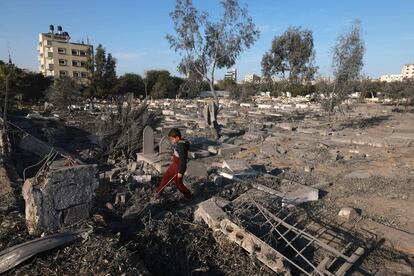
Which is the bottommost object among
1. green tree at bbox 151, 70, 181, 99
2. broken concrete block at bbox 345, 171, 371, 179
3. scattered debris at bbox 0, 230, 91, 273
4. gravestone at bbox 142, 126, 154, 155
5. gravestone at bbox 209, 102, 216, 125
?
broken concrete block at bbox 345, 171, 371, 179

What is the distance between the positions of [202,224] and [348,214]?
8.44 feet

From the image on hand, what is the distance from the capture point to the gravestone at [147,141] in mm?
8918

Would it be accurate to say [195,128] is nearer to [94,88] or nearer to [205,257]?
[205,257]

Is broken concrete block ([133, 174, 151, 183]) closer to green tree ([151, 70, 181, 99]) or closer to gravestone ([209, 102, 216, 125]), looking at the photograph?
gravestone ([209, 102, 216, 125])

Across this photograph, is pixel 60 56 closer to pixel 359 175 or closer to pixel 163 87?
pixel 163 87

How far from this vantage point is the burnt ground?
323 centimetres

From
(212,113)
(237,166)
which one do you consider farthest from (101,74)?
(237,166)

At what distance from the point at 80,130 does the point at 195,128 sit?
5.36m

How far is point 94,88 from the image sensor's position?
29672 mm

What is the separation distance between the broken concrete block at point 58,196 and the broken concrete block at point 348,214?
13.3ft

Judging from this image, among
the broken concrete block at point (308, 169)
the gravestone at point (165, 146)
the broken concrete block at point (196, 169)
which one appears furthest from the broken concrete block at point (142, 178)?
the broken concrete block at point (308, 169)

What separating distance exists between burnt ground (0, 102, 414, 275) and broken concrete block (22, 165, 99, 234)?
7.5 inches

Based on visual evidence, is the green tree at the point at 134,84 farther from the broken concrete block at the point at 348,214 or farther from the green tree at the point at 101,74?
the broken concrete block at the point at 348,214

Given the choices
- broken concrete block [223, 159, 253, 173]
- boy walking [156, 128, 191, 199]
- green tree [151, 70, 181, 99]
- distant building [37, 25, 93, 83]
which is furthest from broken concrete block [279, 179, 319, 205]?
distant building [37, 25, 93, 83]
